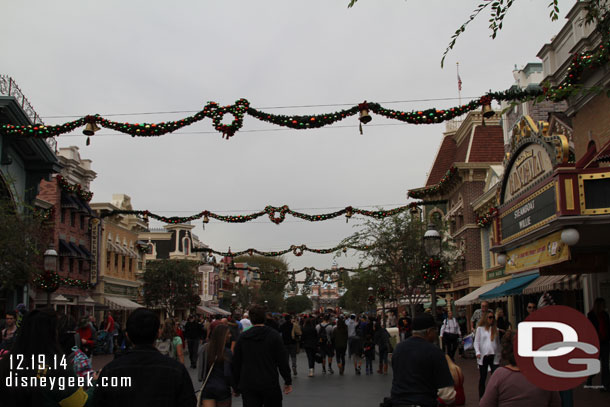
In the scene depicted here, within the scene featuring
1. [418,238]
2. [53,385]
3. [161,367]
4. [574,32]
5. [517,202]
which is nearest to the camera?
[161,367]

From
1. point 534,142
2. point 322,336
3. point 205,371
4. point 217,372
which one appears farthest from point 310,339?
point 217,372

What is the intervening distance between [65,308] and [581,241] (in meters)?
35.6

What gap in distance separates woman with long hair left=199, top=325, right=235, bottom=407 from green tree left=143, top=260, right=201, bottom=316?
47069 mm

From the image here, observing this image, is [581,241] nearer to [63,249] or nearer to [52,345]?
[52,345]

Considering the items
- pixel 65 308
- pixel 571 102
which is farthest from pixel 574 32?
pixel 65 308

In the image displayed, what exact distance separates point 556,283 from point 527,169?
29.1ft

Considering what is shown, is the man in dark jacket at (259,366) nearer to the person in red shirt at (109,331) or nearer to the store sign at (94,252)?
the person in red shirt at (109,331)

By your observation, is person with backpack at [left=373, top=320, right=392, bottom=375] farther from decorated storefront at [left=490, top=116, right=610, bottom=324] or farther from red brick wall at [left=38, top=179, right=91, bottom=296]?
red brick wall at [left=38, top=179, right=91, bottom=296]

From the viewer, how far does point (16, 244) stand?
22578 mm

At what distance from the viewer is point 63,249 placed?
3853cm

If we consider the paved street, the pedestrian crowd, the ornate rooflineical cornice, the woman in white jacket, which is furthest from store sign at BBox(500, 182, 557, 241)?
the pedestrian crowd

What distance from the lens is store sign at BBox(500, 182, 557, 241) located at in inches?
511

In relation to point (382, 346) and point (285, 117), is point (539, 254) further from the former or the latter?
point (382, 346)

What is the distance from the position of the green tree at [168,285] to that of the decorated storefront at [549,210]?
41.0 m
